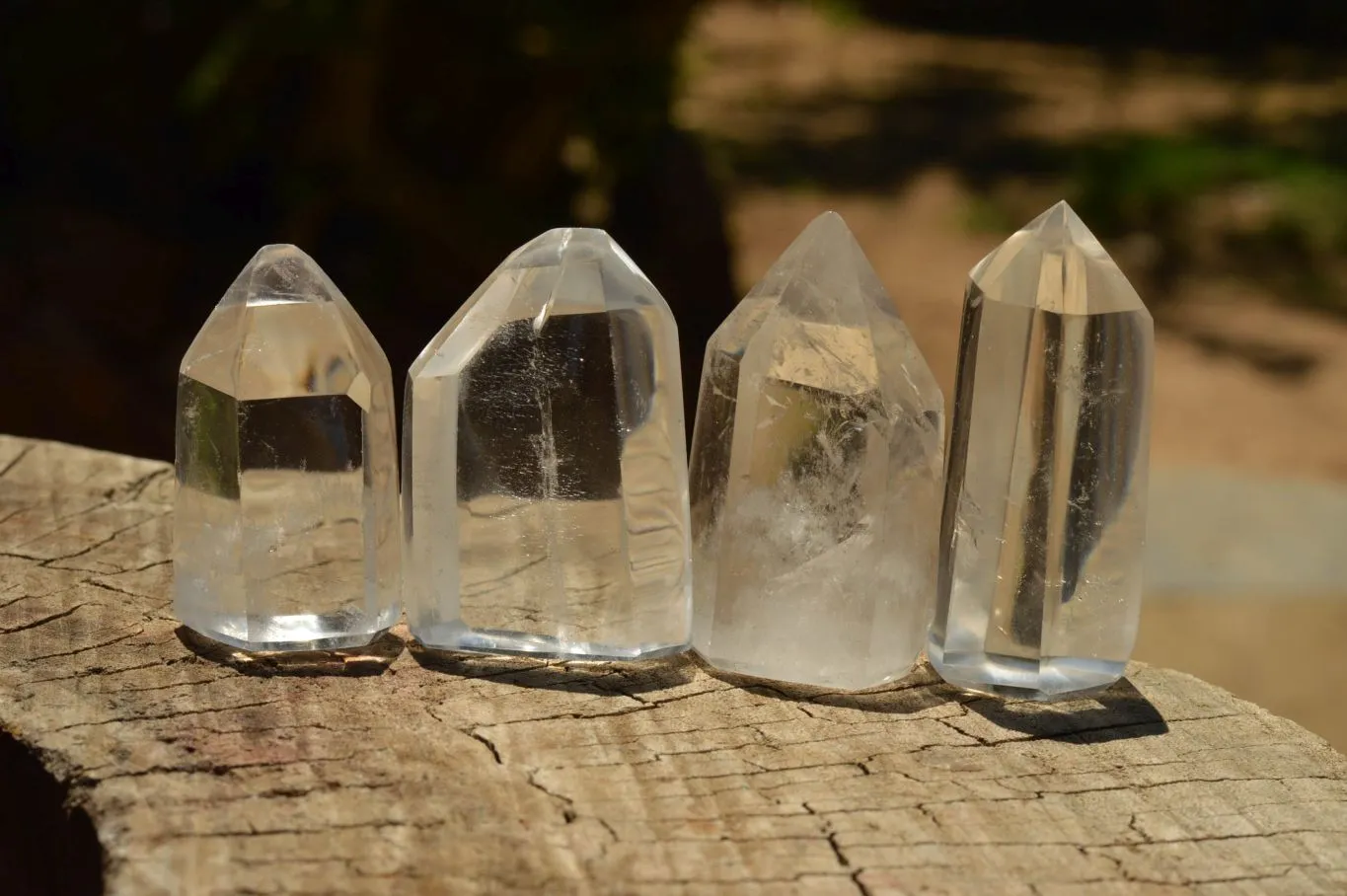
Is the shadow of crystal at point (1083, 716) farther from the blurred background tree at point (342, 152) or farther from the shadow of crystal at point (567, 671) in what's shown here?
the blurred background tree at point (342, 152)

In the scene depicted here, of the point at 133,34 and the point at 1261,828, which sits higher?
the point at 133,34

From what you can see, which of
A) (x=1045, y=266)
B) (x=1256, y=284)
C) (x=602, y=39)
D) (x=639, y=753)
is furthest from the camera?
(x=1256, y=284)

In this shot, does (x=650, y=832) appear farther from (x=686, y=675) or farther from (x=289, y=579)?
(x=289, y=579)

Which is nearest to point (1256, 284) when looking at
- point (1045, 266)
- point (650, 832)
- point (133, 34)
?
point (133, 34)

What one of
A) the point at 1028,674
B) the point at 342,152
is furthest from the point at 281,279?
the point at 342,152

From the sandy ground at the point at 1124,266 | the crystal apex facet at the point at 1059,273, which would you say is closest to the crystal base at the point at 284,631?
the crystal apex facet at the point at 1059,273

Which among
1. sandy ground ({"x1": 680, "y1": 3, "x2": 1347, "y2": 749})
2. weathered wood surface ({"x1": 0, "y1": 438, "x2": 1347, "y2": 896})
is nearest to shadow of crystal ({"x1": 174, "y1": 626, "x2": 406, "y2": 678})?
weathered wood surface ({"x1": 0, "y1": 438, "x2": 1347, "y2": 896})

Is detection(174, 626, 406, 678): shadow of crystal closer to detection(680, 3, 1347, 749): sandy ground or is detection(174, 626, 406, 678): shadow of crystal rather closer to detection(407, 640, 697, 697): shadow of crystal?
detection(407, 640, 697, 697): shadow of crystal
